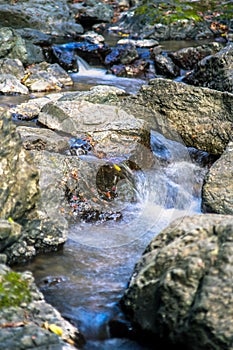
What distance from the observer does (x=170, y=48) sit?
2089cm

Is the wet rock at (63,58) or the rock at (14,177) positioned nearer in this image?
the rock at (14,177)

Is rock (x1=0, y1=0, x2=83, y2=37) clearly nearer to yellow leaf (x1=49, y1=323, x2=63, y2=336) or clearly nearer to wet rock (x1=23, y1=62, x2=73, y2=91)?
wet rock (x1=23, y1=62, x2=73, y2=91)

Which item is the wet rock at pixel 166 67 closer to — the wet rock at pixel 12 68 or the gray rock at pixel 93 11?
the wet rock at pixel 12 68

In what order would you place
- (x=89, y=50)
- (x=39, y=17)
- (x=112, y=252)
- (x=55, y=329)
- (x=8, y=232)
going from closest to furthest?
(x=55, y=329)
(x=8, y=232)
(x=112, y=252)
(x=89, y=50)
(x=39, y=17)

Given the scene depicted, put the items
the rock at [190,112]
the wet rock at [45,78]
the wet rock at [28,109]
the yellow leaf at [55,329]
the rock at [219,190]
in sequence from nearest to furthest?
the yellow leaf at [55,329] → the rock at [219,190] → the rock at [190,112] → the wet rock at [28,109] → the wet rock at [45,78]

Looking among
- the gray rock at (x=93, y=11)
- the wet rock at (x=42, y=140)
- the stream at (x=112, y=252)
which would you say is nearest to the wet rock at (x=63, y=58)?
the wet rock at (x=42, y=140)

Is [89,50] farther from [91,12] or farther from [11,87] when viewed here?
[91,12]

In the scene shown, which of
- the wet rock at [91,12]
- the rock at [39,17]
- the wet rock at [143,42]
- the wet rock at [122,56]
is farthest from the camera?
the wet rock at [91,12]

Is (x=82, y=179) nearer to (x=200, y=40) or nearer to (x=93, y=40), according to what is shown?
(x=93, y=40)

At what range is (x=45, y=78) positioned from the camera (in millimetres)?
14539

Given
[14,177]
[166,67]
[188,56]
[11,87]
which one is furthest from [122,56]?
[14,177]

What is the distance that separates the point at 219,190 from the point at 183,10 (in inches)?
843

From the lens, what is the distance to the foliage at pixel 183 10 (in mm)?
25173

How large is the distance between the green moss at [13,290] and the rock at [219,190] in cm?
359
